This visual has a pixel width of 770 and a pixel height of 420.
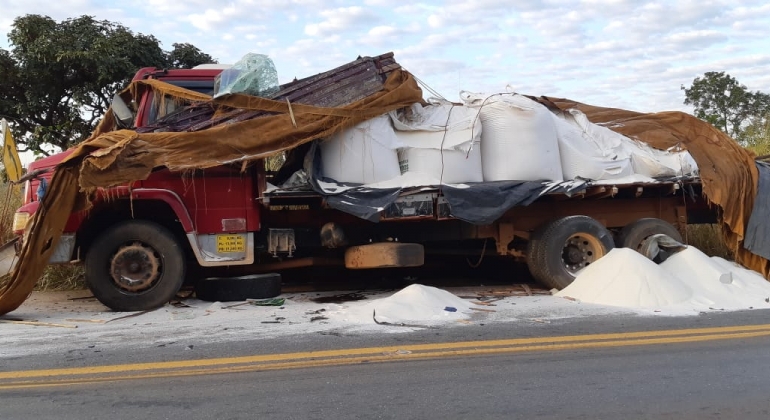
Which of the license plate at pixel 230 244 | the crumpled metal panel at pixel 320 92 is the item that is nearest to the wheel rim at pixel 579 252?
the crumpled metal panel at pixel 320 92

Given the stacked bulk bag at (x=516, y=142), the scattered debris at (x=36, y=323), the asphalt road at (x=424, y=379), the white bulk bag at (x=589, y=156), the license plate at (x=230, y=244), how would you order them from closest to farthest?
1. the asphalt road at (x=424, y=379)
2. the scattered debris at (x=36, y=323)
3. the license plate at (x=230, y=244)
4. the stacked bulk bag at (x=516, y=142)
5. the white bulk bag at (x=589, y=156)

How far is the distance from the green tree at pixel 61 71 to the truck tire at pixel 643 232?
44.8ft

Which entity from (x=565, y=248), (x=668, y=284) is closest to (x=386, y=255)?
(x=565, y=248)

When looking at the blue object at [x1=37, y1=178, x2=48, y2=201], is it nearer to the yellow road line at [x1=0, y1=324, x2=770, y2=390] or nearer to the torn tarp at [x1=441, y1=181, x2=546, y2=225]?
the yellow road line at [x1=0, y1=324, x2=770, y2=390]

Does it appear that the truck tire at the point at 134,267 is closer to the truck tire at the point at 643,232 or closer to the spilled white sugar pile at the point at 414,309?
the spilled white sugar pile at the point at 414,309

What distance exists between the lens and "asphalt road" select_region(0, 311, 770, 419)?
171 inches

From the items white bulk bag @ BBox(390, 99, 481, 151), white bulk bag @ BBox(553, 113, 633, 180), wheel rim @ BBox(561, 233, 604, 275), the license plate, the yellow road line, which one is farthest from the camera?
white bulk bag @ BBox(553, 113, 633, 180)

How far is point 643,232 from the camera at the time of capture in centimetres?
947

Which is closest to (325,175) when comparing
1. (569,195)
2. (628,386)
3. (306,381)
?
(569,195)

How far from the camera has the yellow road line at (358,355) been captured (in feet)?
16.6

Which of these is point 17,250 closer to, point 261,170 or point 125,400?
point 261,170

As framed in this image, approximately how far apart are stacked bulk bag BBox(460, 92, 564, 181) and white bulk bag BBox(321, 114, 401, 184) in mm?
1322

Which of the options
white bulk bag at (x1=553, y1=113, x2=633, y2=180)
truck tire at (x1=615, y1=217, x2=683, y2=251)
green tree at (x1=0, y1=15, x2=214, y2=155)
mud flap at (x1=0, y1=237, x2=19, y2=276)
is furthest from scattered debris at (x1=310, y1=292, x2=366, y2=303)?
green tree at (x1=0, y1=15, x2=214, y2=155)

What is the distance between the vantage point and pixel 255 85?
833cm
